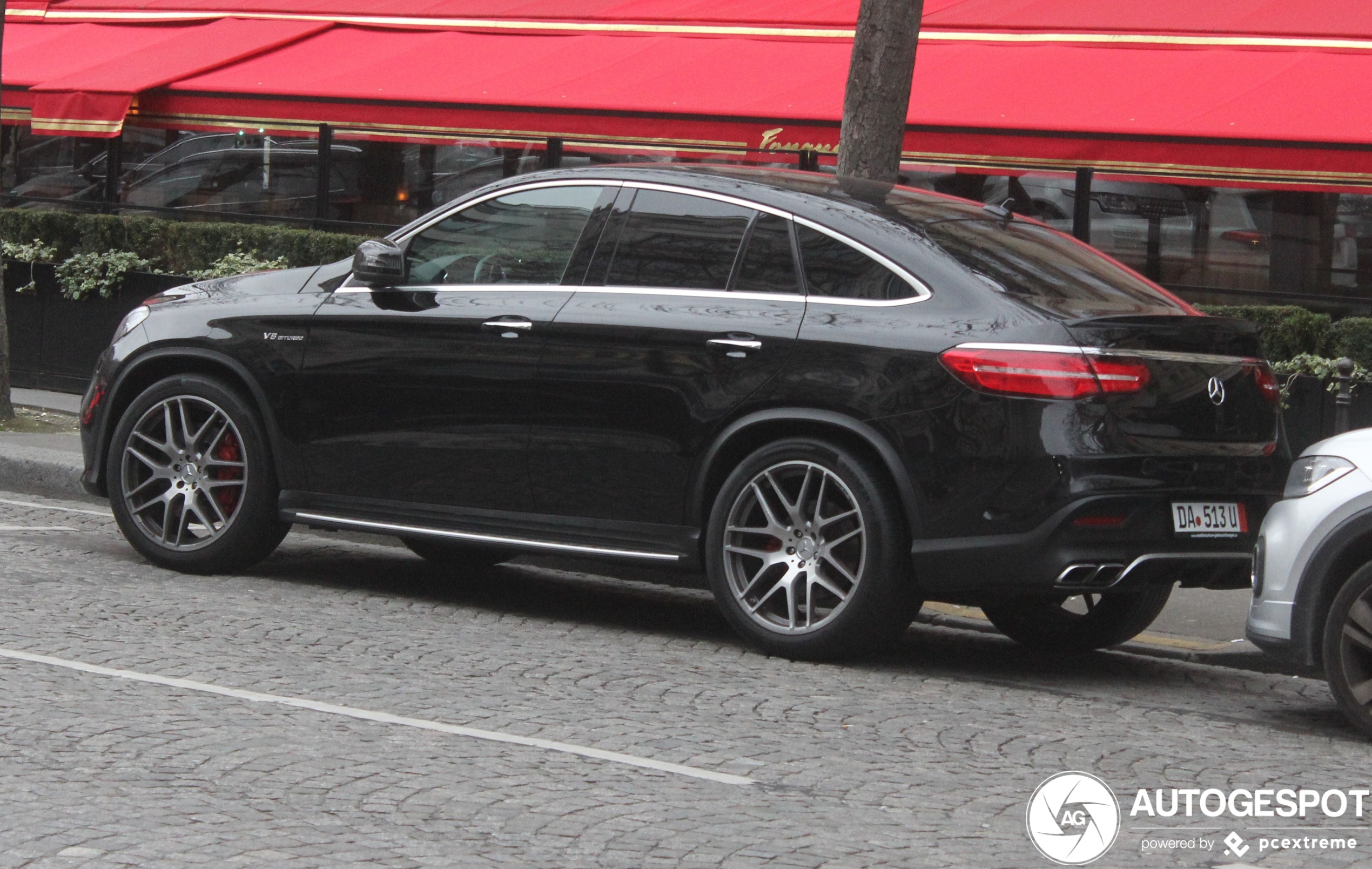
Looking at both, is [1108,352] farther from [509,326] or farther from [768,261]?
[509,326]

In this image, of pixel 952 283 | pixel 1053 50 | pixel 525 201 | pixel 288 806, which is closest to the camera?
pixel 288 806

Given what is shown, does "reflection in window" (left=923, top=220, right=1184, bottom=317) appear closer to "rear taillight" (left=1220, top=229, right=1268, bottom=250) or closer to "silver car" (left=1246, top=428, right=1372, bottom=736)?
"silver car" (left=1246, top=428, right=1372, bottom=736)

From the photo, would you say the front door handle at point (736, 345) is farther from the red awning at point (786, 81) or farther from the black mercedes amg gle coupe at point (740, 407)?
the red awning at point (786, 81)

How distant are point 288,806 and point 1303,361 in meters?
8.08

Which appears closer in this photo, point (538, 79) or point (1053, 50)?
point (1053, 50)

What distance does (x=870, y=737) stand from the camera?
5.84 m

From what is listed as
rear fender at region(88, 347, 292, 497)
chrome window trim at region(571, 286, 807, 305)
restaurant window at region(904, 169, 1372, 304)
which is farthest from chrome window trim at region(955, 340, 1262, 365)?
restaurant window at region(904, 169, 1372, 304)

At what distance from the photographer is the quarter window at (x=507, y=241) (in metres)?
7.61

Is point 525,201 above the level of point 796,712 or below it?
above

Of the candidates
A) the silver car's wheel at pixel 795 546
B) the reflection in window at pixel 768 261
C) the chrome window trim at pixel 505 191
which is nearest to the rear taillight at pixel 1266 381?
the silver car's wheel at pixel 795 546

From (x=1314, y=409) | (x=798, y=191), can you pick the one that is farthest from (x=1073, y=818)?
(x=1314, y=409)

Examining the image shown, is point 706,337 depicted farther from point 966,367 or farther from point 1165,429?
point 1165,429

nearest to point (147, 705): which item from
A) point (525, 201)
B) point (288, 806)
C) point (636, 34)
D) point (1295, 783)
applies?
point (288, 806)

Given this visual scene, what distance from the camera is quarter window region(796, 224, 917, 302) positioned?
6836 millimetres
